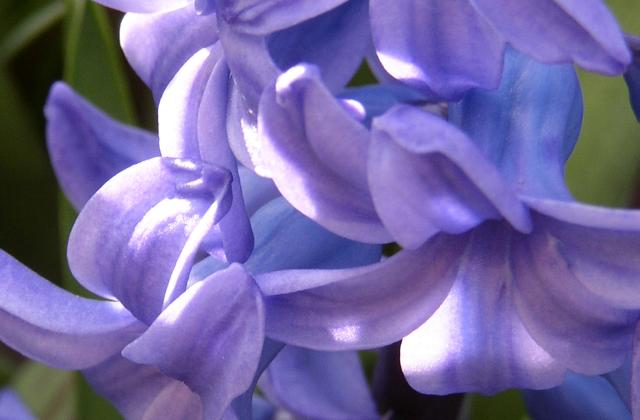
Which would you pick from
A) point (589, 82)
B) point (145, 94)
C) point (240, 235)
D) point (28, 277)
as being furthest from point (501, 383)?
point (145, 94)

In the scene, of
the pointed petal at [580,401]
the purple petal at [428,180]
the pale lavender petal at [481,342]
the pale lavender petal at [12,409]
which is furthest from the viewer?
the pale lavender petal at [12,409]

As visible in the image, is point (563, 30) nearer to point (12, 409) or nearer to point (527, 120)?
point (527, 120)

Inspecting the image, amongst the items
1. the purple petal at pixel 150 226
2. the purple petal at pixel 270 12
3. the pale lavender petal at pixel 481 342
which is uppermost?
the purple petal at pixel 270 12

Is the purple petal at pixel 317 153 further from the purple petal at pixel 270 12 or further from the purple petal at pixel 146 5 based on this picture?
the purple petal at pixel 146 5

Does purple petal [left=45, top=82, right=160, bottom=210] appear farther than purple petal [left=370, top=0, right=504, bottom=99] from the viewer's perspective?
Yes

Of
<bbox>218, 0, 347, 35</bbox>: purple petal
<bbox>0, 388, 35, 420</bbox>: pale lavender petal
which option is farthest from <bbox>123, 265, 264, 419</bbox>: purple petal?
<bbox>0, 388, 35, 420</bbox>: pale lavender petal

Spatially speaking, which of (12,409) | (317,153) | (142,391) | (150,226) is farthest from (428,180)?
(12,409)

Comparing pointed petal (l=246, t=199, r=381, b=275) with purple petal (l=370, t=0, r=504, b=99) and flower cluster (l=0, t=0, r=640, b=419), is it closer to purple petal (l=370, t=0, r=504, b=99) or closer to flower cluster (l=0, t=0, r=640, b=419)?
flower cluster (l=0, t=0, r=640, b=419)

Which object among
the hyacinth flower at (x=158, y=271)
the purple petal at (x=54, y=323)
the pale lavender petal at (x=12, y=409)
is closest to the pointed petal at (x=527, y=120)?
the hyacinth flower at (x=158, y=271)
